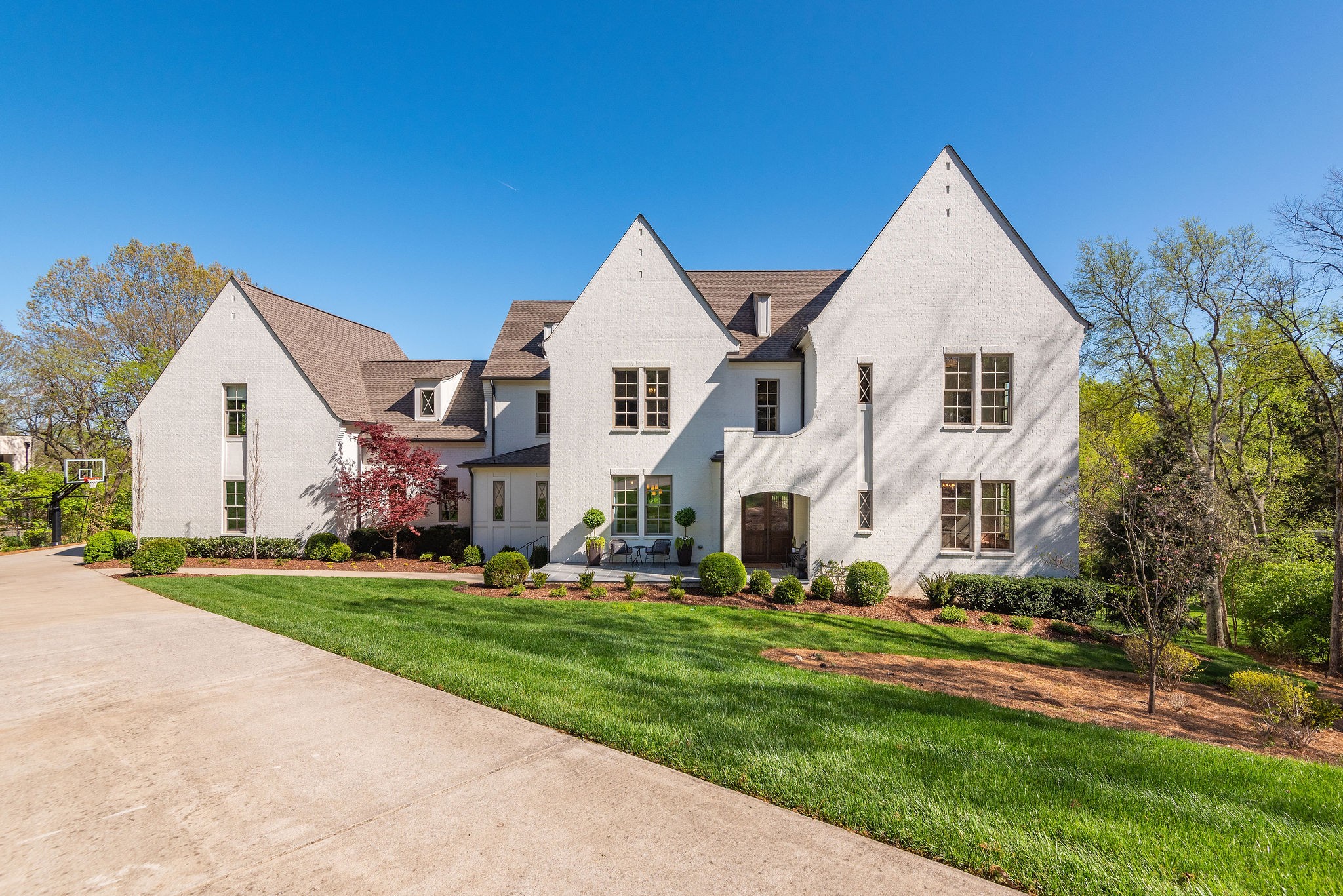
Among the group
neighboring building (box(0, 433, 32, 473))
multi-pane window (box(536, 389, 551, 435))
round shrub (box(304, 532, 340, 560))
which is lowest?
round shrub (box(304, 532, 340, 560))

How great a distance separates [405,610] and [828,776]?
974 cm

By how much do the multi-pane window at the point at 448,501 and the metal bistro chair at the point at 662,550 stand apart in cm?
879

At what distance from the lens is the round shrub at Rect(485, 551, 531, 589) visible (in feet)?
48.0

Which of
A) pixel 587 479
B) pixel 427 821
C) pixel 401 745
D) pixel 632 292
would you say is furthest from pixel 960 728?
pixel 632 292

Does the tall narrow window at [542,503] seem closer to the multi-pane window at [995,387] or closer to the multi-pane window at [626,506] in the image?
the multi-pane window at [626,506]

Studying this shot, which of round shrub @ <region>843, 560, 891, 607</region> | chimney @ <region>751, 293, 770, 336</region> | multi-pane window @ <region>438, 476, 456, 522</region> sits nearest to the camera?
round shrub @ <region>843, 560, 891, 607</region>

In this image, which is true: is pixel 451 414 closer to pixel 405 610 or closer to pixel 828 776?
pixel 405 610

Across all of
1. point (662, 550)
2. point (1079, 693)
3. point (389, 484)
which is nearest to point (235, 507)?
point (389, 484)

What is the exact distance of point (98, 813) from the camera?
4.04 m

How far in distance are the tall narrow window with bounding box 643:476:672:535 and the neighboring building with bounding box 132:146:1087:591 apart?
2.4 inches

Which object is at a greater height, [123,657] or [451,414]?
[451,414]

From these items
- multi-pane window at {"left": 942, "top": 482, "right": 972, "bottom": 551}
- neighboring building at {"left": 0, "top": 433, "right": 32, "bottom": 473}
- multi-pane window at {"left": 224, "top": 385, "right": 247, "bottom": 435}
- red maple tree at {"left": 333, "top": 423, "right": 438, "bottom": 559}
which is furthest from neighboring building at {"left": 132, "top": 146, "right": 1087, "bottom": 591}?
neighboring building at {"left": 0, "top": 433, "right": 32, "bottom": 473}

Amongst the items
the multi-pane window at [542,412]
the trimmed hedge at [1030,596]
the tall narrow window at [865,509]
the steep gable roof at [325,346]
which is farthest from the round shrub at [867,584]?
the steep gable roof at [325,346]

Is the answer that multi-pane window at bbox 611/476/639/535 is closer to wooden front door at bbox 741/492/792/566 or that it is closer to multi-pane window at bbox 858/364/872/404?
wooden front door at bbox 741/492/792/566
